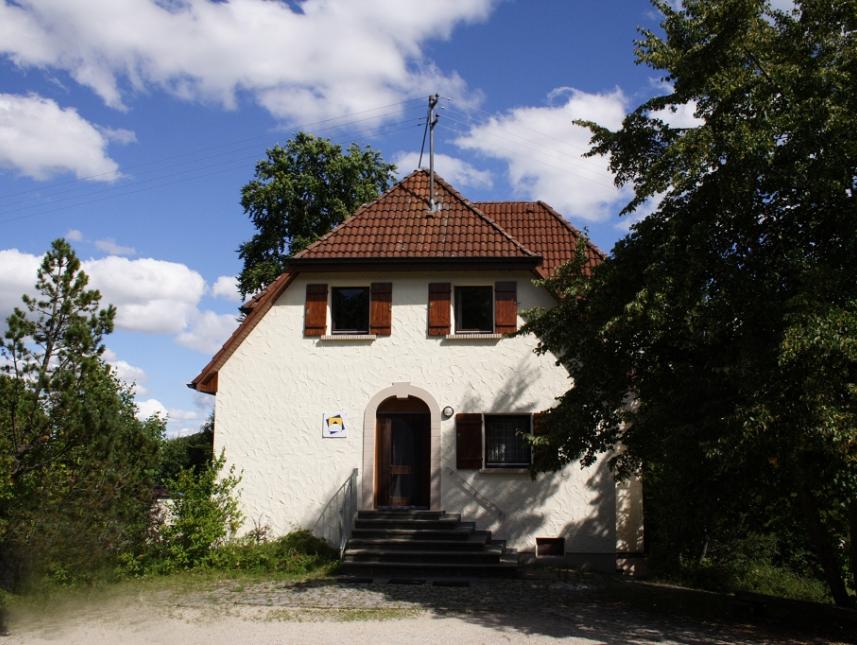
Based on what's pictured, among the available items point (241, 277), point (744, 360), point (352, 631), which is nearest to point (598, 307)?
point (744, 360)

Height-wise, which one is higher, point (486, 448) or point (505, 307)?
point (505, 307)

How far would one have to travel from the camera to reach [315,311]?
15.6 metres

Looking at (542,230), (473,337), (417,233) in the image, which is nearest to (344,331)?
(417,233)

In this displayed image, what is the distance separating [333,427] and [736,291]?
8682 millimetres

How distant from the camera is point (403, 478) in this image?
50.4 ft

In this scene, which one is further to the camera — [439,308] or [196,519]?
[439,308]

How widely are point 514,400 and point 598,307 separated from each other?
17.1 ft

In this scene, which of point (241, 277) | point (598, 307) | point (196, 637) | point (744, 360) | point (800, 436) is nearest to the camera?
point (800, 436)

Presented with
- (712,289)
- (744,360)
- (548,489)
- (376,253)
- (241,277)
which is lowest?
(548,489)

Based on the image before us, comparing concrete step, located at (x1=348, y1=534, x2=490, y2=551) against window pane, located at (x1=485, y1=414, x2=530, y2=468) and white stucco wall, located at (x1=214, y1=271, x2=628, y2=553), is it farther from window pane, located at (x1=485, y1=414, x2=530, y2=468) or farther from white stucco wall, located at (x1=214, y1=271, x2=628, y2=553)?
window pane, located at (x1=485, y1=414, x2=530, y2=468)

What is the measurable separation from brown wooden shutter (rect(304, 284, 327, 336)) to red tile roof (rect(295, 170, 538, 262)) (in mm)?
712

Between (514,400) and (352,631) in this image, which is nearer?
(352,631)

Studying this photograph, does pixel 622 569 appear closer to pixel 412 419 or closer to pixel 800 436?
pixel 412 419

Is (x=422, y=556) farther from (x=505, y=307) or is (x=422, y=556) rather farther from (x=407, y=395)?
(x=505, y=307)
